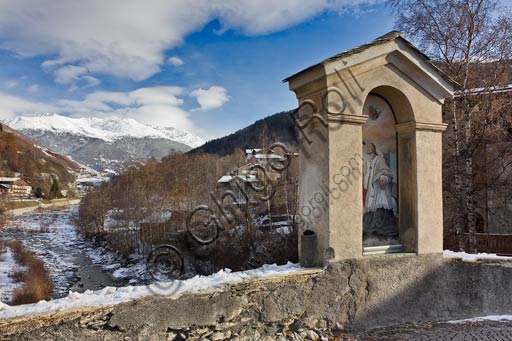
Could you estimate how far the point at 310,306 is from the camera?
14.9 feet

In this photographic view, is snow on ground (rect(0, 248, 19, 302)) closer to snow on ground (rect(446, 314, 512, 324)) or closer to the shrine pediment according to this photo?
the shrine pediment

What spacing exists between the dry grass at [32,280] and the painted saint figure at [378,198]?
18.5 metres

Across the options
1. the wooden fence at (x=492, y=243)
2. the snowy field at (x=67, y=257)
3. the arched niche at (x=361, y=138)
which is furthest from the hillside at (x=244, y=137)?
the arched niche at (x=361, y=138)

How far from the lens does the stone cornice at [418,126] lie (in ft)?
17.8

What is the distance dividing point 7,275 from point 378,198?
2609 cm

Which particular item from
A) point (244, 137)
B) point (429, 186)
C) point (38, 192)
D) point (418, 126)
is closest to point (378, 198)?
point (429, 186)

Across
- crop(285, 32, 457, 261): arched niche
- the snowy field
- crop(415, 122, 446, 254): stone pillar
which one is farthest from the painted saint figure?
the snowy field

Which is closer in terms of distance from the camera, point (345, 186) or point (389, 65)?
point (345, 186)

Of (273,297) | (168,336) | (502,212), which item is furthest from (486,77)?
(168,336)

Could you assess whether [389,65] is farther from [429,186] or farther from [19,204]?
[19,204]

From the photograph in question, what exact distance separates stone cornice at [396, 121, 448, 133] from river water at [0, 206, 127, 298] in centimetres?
2101

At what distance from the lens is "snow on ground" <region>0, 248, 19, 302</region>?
789 inches

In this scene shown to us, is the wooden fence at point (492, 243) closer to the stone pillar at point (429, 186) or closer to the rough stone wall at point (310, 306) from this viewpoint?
the rough stone wall at point (310, 306)

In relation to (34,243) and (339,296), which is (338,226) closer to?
(339,296)
